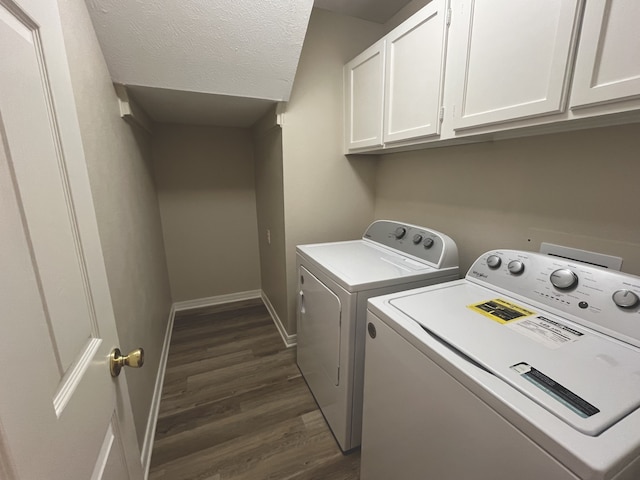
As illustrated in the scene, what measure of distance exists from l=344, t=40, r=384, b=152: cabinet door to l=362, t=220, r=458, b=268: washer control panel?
55 centimetres

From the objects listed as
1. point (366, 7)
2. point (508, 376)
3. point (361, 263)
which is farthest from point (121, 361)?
point (366, 7)

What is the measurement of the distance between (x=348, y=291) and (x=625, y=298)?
2.88 ft

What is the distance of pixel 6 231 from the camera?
1.23 ft

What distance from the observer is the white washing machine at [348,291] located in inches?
50.8

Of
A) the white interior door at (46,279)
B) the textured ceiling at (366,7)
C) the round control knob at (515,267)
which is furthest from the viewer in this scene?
the textured ceiling at (366,7)

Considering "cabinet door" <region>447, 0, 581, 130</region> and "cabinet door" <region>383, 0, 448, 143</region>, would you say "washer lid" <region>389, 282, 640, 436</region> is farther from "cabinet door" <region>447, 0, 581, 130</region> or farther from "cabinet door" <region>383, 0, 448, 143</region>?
"cabinet door" <region>383, 0, 448, 143</region>

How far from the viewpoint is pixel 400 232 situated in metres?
1.74

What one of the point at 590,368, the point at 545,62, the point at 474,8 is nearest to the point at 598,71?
the point at 545,62

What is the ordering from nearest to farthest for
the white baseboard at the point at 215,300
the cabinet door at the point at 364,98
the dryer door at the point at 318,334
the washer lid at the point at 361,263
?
1. the washer lid at the point at 361,263
2. the dryer door at the point at 318,334
3. the cabinet door at the point at 364,98
4. the white baseboard at the point at 215,300

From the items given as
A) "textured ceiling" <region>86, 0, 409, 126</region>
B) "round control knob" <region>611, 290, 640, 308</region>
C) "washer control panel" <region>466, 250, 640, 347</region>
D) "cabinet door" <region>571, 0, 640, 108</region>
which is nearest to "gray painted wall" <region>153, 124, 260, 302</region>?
"textured ceiling" <region>86, 0, 409, 126</region>

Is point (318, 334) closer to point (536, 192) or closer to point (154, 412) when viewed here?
point (154, 412)

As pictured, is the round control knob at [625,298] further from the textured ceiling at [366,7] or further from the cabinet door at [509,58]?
the textured ceiling at [366,7]

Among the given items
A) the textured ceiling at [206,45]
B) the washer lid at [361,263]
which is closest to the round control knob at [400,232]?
the washer lid at [361,263]

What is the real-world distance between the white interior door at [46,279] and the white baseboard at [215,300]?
8.26 ft
